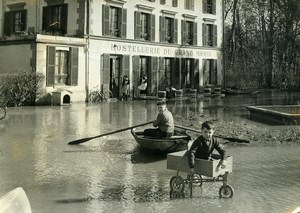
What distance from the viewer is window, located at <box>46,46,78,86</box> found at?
75.5 feet

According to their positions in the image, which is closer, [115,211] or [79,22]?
[115,211]

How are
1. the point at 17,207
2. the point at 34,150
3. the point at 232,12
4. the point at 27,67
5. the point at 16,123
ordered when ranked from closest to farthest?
the point at 17,207 → the point at 34,150 → the point at 16,123 → the point at 27,67 → the point at 232,12

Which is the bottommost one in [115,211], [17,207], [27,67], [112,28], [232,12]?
[115,211]

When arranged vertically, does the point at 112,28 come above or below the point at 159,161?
above

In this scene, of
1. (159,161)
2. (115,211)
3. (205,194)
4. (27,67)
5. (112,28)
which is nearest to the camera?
(115,211)

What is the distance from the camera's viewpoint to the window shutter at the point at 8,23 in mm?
27562

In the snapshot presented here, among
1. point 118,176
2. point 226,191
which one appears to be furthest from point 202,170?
point 118,176

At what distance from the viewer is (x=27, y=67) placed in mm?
23062

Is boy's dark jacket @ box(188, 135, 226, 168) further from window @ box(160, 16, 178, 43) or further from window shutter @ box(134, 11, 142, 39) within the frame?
window @ box(160, 16, 178, 43)

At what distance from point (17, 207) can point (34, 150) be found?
24.7 ft

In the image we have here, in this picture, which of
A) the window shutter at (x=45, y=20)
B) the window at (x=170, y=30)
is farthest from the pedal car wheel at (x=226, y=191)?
the window at (x=170, y=30)

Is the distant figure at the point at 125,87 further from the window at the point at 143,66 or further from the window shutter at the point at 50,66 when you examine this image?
the window shutter at the point at 50,66

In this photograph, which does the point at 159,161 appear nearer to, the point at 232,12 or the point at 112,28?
the point at 112,28

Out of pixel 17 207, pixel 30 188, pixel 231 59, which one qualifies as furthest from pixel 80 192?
pixel 231 59
